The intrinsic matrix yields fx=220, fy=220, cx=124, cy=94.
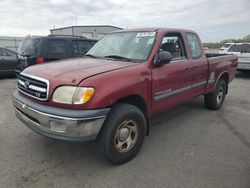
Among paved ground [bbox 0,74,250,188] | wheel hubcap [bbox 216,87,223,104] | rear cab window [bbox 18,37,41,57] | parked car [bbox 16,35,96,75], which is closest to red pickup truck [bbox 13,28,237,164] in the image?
Result: paved ground [bbox 0,74,250,188]

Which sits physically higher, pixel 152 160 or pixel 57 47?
pixel 57 47

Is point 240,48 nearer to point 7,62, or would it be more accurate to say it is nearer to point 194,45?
point 194,45

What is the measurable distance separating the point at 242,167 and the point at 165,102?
145cm

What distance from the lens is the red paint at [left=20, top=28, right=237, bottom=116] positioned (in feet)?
8.70

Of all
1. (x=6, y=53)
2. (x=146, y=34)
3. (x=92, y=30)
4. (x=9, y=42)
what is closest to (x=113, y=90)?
(x=146, y=34)

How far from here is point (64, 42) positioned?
7.45m

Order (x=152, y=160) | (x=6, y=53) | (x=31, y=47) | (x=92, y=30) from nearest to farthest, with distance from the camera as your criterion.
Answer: (x=152, y=160), (x=31, y=47), (x=6, y=53), (x=92, y=30)

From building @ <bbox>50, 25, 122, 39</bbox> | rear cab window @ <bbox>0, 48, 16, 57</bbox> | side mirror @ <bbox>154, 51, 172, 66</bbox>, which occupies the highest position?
building @ <bbox>50, 25, 122, 39</bbox>

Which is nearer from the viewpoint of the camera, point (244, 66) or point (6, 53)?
point (6, 53)

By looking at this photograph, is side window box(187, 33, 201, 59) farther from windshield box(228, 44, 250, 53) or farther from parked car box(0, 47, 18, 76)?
parked car box(0, 47, 18, 76)

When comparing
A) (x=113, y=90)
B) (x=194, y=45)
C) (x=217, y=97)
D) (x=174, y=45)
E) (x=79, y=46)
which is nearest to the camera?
(x=113, y=90)

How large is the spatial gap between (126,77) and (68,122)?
37.8 inches

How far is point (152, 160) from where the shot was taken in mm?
3217

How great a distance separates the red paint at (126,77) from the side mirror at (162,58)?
70 mm
